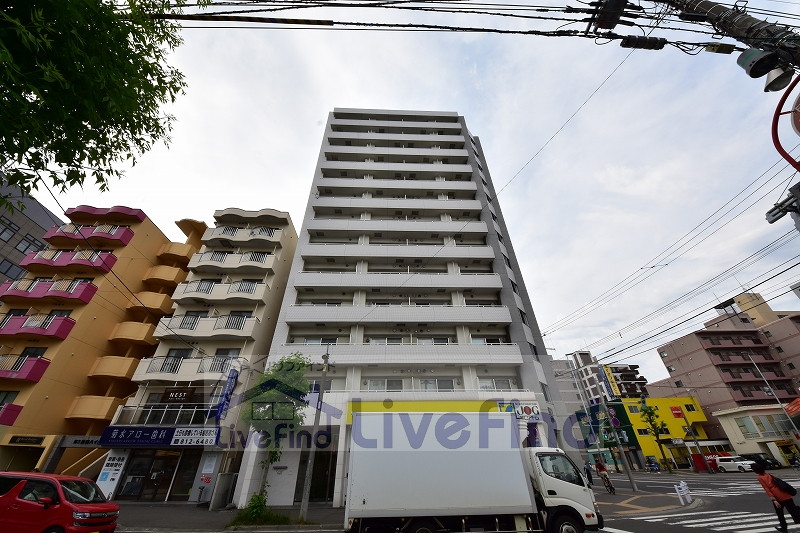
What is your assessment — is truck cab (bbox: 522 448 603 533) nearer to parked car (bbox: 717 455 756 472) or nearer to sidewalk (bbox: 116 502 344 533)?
sidewalk (bbox: 116 502 344 533)

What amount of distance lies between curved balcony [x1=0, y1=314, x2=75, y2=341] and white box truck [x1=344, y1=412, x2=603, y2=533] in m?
22.4

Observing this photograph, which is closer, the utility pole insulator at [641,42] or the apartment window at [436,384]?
the utility pole insulator at [641,42]

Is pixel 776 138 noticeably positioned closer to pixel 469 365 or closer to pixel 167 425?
pixel 469 365

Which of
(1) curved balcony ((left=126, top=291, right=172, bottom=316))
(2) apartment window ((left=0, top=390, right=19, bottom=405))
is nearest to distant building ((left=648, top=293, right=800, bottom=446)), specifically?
(1) curved balcony ((left=126, top=291, right=172, bottom=316))

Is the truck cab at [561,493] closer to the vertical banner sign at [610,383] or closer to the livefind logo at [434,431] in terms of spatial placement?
the livefind logo at [434,431]

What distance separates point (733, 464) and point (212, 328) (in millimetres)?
48653

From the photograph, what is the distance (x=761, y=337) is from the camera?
4394cm

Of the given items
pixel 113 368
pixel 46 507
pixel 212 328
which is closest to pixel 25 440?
pixel 113 368

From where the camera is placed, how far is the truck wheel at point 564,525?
7815 mm

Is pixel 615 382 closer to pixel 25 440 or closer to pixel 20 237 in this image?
pixel 25 440

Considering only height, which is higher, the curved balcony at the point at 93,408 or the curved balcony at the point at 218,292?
the curved balcony at the point at 218,292

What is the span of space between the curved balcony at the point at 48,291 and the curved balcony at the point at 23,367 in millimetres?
3893

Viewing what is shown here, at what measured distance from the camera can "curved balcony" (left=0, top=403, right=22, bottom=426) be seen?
16.6 metres

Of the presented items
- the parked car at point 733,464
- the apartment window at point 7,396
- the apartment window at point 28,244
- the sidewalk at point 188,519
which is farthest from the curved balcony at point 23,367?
the parked car at point 733,464
